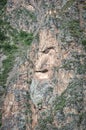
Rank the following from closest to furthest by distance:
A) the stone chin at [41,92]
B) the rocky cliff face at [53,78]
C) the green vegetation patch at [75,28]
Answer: the rocky cliff face at [53,78] → the stone chin at [41,92] → the green vegetation patch at [75,28]

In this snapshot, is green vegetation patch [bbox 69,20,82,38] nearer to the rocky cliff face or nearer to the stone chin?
the rocky cliff face

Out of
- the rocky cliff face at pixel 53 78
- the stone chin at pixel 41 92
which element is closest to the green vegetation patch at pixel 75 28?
the rocky cliff face at pixel 53 78

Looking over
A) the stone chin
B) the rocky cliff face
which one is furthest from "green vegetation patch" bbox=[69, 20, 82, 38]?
the stone chin

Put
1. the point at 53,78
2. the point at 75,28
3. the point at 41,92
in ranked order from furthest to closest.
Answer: the point at 41,92 < the point at 75,28 < the point at 53,78

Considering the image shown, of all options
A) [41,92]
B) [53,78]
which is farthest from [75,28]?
[41,92]

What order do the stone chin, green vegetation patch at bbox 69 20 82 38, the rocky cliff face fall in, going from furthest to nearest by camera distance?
green vegetation patch at bbox 69 20 82 38, the stone chin, the rocky cliff face

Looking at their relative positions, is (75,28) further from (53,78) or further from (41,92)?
(41,92)

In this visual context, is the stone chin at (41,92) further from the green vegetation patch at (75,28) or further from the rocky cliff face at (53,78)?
the green vegetation patch at (75,28)

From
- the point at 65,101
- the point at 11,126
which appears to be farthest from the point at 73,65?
the point at 11,126
